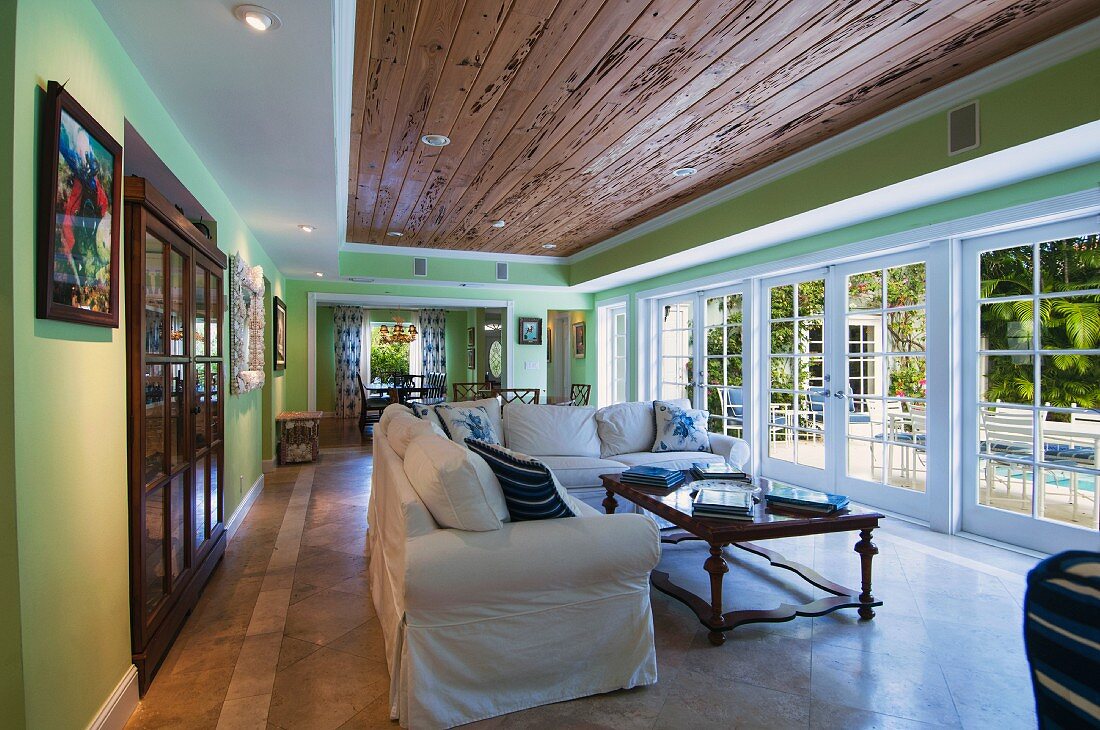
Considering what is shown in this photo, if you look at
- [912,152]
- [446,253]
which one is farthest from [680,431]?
[446,253]

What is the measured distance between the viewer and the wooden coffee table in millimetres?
2436

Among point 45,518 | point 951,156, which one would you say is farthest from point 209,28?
point 951,156

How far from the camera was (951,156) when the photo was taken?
311 cm

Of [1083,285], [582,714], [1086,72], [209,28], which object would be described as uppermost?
[1086,72]

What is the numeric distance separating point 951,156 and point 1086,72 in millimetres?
635

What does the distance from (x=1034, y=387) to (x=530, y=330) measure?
591 cm

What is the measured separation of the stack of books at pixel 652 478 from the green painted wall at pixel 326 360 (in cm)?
992

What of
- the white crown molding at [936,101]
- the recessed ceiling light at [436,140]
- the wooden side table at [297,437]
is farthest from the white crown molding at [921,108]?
the wooden side table at [297,437]

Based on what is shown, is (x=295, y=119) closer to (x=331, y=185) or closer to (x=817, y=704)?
(x=331, y=185)

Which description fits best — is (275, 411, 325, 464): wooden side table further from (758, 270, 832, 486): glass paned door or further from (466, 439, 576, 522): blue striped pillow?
(466, 439, 576, 522): blue striped pillow

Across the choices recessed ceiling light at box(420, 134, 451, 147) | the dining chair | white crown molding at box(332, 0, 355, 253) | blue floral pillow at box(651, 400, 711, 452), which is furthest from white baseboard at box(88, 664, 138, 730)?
the dining chair

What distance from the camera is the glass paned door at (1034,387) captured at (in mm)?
3283

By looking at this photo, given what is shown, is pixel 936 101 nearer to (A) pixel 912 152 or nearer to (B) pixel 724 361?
(A) pixel 912 152

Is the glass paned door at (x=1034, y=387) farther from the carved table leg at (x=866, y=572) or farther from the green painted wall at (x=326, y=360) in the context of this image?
the green painted wall at (x=326, y=360)
